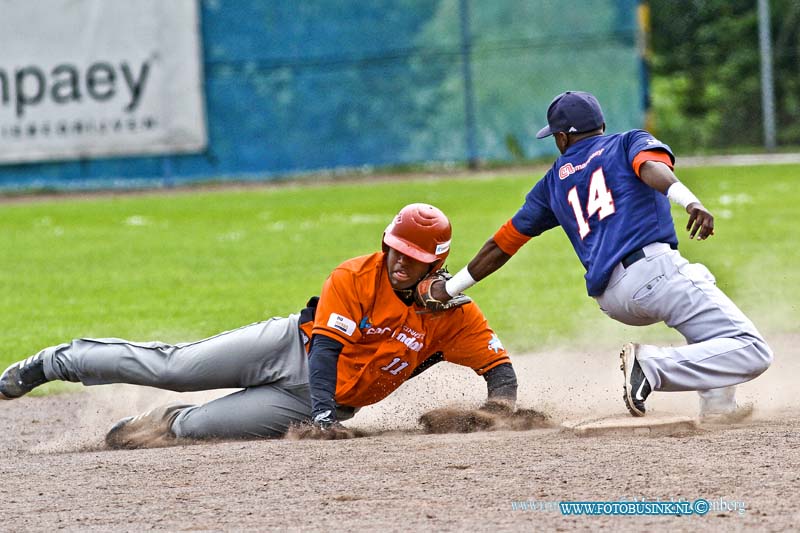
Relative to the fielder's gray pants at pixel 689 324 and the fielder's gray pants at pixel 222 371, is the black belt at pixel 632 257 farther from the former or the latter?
the fielder's gray pants at pixel 222 371

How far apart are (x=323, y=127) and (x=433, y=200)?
4.28m

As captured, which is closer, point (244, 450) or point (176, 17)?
point (244, 450)

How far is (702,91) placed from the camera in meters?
32.8

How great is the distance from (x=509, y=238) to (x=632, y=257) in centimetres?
82

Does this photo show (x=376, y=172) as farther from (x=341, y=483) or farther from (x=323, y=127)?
(x=341, y=483)

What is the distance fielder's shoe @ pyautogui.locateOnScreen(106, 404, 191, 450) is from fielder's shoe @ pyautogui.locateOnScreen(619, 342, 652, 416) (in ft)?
7.69

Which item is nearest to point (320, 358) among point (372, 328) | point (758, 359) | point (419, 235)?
point (372, 328)

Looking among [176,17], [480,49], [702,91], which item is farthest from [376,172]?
[702,91]

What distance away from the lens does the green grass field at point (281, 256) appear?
10.3m

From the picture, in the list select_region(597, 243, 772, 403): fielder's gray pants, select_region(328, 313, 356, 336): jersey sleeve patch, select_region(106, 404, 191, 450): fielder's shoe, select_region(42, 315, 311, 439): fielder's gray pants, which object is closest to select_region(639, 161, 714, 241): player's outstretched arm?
select_region(597, 243, 772, 403): fielder's gray pants

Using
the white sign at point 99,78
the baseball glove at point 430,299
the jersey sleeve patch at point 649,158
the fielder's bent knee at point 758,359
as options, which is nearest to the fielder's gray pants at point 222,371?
the baseball glove at point 430,299

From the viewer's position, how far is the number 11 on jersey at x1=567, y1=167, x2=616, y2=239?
5.91 metres

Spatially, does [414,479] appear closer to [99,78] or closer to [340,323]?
[340,323]

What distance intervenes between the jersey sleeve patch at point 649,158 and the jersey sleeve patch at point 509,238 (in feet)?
2.82
